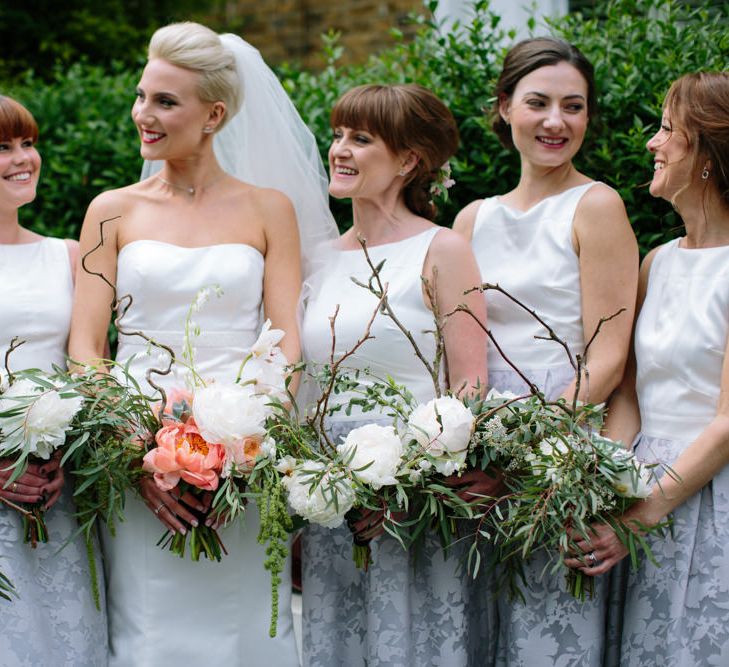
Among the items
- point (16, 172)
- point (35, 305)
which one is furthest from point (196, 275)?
point (16, 172)

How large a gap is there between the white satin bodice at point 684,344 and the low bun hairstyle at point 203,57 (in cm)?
176

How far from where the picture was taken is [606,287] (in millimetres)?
3699

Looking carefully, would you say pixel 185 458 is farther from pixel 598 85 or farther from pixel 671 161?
pixel 598 85

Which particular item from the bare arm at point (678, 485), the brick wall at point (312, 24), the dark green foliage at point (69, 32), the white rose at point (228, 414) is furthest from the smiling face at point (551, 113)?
the dark green foliage at point (69, 32)

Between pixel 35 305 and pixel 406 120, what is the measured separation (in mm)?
1522

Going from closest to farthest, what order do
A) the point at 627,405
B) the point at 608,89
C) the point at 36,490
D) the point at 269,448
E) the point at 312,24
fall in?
the point at 269,448, the point at 36,490, the point at 627,405, the point at 608,89, the point at 312,24

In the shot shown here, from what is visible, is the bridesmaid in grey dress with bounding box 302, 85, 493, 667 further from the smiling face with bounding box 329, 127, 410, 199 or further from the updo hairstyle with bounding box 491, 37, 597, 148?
the updo hairstyle with bounding box 491, 37, 597, 148

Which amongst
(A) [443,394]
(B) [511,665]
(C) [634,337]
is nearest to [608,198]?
(C) [634,337]

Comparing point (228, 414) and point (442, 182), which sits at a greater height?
point (442, 182)

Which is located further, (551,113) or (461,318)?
(551,113)

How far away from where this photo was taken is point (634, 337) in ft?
12.3

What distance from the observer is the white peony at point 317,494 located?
3234 mm

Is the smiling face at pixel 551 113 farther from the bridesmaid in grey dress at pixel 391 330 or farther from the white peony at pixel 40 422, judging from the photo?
the white peony at pixel 40 422

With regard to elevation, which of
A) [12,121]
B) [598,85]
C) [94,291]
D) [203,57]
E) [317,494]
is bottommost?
[317,494]
